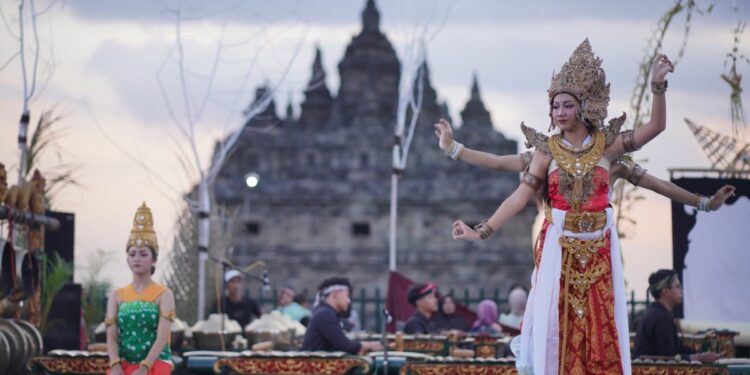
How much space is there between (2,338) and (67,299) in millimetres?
2042

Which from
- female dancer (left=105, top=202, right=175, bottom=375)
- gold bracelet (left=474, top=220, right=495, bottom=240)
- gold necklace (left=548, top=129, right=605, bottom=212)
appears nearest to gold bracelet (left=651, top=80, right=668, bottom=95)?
gold necklace (left=548, top=129, right=605, bottom=212)

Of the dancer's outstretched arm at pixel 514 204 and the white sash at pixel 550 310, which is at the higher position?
the dancer's outstretched arm at pixel 514 204

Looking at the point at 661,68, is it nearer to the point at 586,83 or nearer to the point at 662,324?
the point at 586,83

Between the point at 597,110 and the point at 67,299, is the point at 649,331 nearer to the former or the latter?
the point at 597,110

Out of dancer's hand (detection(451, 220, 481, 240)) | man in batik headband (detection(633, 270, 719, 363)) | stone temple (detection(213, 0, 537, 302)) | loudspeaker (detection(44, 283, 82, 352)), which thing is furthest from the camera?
stone temple (detection(213, 0, 537, 302))

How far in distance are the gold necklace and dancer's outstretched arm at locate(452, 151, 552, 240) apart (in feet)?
0.28

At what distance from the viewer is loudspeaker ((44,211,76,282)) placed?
1507 centimetres

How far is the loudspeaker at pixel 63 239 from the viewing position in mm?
15070

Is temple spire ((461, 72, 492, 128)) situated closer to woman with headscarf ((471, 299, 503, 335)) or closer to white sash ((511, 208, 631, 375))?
woman with headscarf ((471, 299, 503, 335))

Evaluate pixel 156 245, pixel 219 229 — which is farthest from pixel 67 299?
pixel 219 229

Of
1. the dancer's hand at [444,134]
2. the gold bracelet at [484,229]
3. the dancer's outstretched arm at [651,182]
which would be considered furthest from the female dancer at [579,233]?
the dancer's hand at [444,134]

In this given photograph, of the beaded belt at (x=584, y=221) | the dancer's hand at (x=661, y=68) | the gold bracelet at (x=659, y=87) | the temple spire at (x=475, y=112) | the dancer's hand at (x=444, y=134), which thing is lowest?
the beaded belt at (x=584, y=221)

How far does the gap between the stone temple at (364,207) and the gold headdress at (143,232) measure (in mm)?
Answer: 42897

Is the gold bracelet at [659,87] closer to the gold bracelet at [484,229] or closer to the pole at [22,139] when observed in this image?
the gold bracelet at [484,229]
